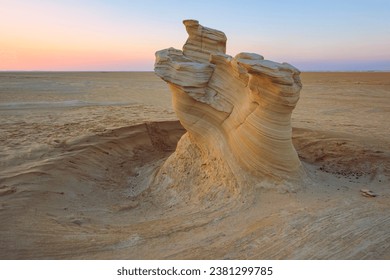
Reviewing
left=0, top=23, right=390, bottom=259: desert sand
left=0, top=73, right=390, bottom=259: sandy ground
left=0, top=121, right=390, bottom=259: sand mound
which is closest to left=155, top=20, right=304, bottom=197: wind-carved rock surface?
left=0, top=23, right=390, bottom=259: desert sand

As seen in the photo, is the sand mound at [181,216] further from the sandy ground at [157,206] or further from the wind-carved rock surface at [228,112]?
the wind-carved rock surface at [228,112]

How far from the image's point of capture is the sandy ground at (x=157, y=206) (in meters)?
3.75

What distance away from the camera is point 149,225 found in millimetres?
4590

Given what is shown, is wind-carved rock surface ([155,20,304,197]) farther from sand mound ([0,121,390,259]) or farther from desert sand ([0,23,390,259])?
sand mound ([0,121,390,259])

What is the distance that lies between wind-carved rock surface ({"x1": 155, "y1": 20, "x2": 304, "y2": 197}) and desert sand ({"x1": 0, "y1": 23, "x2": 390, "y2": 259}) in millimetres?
96

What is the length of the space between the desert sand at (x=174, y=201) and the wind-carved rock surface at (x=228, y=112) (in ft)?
0.31

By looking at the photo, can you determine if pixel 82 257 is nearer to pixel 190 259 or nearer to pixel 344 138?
pixel 190 259

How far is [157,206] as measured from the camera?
568cm

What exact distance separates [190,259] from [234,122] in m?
2.53

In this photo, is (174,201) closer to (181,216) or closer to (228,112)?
(181,216)

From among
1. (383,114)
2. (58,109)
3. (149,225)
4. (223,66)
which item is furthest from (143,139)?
(383,114)

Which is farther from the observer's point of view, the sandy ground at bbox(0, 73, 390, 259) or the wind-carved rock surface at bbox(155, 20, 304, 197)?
the wind-carved rock surface at bbox(155, 20, 304, 197)

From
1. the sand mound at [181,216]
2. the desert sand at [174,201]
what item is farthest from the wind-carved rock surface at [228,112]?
the sand mound at [181,216]

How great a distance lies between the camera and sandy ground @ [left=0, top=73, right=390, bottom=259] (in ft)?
12.3
